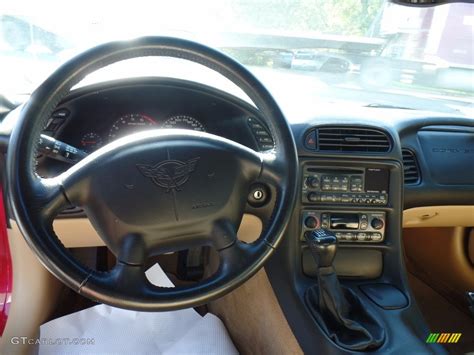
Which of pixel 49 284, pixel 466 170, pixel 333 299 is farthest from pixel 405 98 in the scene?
pixel 49 284

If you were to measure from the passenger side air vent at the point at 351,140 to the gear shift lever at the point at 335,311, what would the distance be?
0.29 metres

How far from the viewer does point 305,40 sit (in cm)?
197

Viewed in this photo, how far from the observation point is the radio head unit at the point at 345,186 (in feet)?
4.72

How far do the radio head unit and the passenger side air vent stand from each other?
6 cm

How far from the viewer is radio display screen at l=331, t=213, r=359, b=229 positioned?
1.45 m

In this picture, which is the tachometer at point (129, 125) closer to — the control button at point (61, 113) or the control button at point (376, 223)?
the control button at point (61, 113)

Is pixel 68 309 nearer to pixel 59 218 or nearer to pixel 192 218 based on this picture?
pixel 59 218

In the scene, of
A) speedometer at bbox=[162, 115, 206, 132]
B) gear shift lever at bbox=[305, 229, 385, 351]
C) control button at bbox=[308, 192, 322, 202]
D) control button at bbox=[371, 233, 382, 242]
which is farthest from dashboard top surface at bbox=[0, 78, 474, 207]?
gear shift lever at bbox=[305, 229, 385, 351]

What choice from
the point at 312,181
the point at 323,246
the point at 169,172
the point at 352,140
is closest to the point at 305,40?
the point at 352,140

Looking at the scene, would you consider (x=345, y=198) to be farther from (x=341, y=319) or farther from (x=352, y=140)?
(x=341, y=319)

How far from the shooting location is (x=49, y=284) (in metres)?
1.60

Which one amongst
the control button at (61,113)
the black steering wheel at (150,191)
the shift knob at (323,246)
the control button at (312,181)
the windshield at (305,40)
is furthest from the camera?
the windshield at (305,40)

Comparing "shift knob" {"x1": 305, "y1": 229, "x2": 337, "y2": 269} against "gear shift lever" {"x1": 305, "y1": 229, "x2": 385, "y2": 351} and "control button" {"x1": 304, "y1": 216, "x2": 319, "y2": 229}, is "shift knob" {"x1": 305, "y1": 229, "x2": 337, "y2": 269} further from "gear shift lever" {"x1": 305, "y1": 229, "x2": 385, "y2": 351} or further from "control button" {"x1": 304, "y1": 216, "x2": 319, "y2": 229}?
"control button" {"x1": 304, "y1": 216, "x2": 319, "y2": 229}

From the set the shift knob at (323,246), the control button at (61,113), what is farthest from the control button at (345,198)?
the control button at (61,113)
